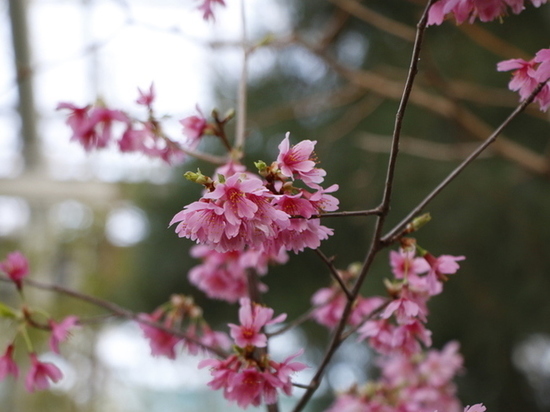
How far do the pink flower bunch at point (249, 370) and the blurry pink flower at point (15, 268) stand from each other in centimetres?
29

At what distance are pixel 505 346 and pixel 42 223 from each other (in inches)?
115

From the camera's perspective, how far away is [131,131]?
694 millimetres

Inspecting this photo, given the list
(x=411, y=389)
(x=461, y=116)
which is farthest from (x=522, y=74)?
(x=461, y=116)

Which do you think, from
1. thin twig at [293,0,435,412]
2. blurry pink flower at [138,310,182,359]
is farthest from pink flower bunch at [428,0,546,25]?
blurry pink flower at [138,310,182,359]

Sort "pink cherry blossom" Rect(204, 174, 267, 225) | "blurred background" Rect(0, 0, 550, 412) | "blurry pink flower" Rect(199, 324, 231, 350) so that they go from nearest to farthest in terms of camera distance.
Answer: "pink cherry blossom" Rect(204, 174, 267, 225), "blurry pink flower" Rect(199, 324, 231, 350), "blurred background" Rect(0, 0, 550, 412)

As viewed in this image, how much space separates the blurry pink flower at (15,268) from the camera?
0.64 metres

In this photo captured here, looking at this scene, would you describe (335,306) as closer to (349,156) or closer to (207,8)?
(207,8)

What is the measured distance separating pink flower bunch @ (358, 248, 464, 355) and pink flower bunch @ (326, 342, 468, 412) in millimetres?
191

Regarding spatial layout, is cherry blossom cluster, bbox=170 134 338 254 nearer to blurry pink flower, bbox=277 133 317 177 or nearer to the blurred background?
blurry pink flower, bbox=277 133 317 177

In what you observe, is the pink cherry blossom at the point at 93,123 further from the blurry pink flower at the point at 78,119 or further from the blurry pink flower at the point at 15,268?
the blurry pink flower at the point at 15,268

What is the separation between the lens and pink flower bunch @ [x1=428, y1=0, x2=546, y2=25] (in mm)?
430

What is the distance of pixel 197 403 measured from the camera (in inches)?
117

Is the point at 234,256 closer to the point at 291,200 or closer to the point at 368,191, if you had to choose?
the point at 291,200

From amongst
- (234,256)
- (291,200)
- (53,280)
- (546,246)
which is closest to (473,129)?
(546,246)
